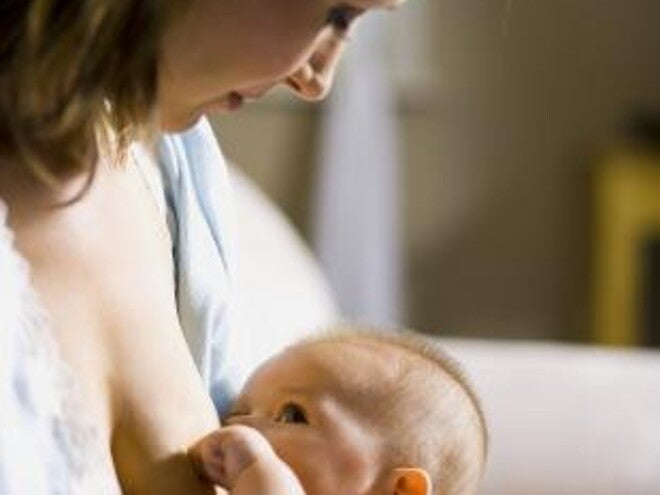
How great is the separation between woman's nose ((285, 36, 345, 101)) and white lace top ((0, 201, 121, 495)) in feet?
0.53

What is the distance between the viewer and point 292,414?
3.05ft

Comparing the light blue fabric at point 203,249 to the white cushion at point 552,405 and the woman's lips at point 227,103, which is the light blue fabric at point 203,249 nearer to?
the woman's lips at point 227,103

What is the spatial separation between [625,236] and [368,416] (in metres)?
2.40

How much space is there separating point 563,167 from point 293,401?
8.49 feet

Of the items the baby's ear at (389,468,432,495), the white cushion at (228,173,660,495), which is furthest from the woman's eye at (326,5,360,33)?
the white cushion at (228,173,660,495)

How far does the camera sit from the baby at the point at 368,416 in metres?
0.91

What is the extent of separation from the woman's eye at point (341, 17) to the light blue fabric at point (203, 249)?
137mm

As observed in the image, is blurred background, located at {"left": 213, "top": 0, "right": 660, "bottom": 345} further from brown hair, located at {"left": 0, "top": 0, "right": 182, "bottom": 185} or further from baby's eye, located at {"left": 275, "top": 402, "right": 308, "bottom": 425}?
brown hair, located at {"left": 0, "top": 0, "right": 182, "bottom": 185}

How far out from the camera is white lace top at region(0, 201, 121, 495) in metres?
0.73

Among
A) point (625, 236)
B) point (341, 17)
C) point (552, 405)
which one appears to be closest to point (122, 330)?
point (341, 17)

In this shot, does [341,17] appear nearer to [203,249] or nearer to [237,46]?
[237,46]

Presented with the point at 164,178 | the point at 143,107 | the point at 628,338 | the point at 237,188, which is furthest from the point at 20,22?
the point at 628,338

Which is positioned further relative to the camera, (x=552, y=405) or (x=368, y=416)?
(x=552, y=405)

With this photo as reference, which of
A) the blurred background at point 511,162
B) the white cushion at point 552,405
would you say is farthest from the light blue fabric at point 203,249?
the blurred background at point 511,162
